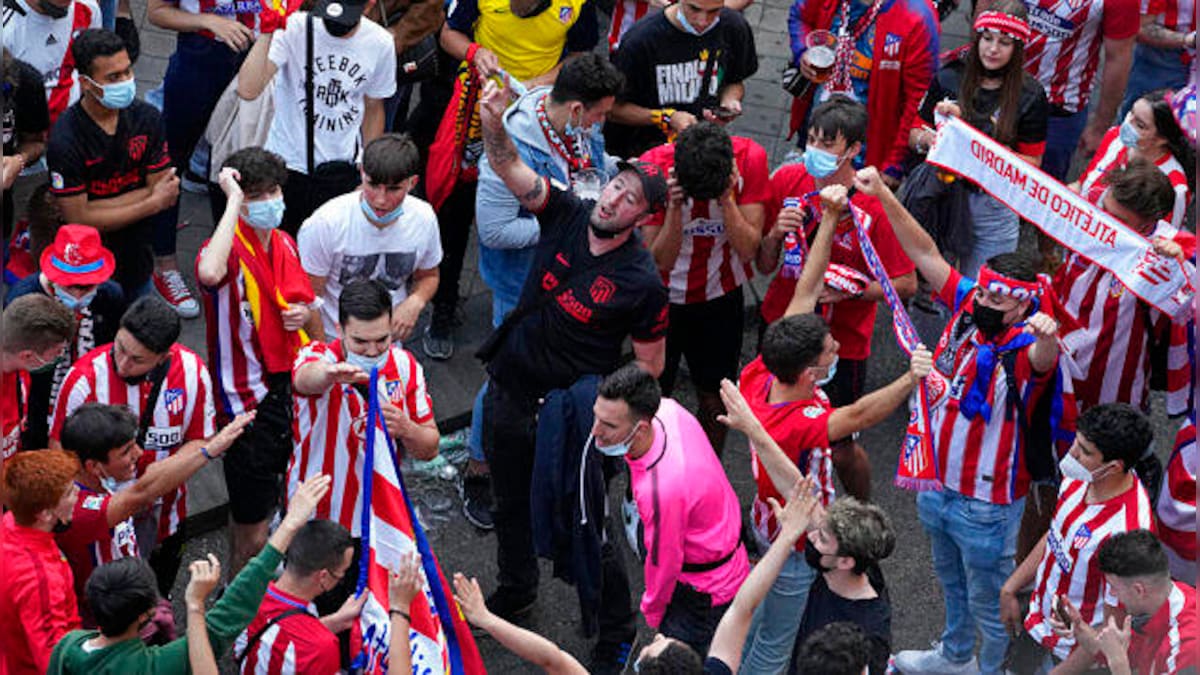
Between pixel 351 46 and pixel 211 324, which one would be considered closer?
pixel 211 324

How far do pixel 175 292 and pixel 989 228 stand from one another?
13.2 ft

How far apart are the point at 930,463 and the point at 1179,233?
1464 millimetres

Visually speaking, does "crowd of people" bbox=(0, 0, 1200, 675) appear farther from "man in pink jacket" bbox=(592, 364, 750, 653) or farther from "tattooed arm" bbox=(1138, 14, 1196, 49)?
"tattooed arm" bbox=(1138, 14, 1196, 49)

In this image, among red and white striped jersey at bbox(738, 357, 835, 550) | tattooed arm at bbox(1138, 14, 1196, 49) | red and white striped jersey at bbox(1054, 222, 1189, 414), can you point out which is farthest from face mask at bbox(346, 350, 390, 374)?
tattooed arm at bbox(1138, 14, 1196, 49)

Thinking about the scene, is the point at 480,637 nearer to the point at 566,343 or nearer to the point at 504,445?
the point at 504,445

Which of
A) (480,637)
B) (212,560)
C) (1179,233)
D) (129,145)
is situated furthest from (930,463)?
(129,145)

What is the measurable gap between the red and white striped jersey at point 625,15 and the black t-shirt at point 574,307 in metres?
2.83

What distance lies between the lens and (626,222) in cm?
740

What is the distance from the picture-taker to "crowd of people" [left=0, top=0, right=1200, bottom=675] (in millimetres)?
6430

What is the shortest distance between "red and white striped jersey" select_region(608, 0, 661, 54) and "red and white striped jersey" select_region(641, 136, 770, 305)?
2133 mm

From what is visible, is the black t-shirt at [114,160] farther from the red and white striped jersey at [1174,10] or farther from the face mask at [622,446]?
the red and white striped jersey at [1174,10]

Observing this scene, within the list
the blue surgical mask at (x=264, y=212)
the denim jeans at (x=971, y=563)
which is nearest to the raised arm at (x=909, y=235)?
the denim jeans at (x=971, y=563)

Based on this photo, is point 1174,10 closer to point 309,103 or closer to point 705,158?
point 705,158

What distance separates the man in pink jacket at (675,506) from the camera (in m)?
6.70
